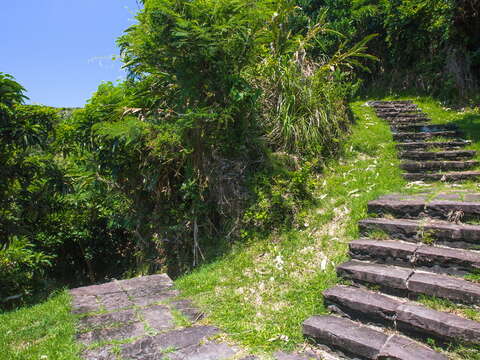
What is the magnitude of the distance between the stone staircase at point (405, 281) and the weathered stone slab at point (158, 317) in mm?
1123

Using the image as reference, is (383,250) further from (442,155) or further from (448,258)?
(442,155)

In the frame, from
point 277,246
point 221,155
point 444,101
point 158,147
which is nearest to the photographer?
point 277,246

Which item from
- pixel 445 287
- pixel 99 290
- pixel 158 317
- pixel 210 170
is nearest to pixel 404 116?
pixel 210 170

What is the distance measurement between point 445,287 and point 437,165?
9.08 feet

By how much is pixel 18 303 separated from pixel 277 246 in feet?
10.7

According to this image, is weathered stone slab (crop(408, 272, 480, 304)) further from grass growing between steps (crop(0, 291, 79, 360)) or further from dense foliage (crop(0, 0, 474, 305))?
grass growing between steps (crop(0, 291, 79, 360))

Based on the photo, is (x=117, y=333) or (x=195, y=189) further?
(x=195, y=189)

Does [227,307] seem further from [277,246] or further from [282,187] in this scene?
[282,187]

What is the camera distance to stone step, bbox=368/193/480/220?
10.7 feet

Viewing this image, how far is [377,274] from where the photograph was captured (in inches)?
117

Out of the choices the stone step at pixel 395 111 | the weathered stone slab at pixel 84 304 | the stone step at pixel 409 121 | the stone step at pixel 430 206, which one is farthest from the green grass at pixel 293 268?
the stone step at pixel 395 111

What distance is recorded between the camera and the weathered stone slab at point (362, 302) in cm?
268

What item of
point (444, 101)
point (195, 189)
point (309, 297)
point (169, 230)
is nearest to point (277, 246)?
point (309, 297)

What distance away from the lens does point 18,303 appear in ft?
14.9
